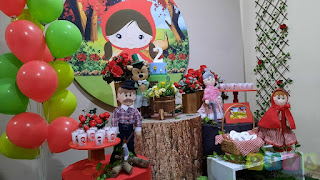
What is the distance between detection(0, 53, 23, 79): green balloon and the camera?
1769 mm

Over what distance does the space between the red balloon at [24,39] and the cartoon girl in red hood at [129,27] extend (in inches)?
42.4

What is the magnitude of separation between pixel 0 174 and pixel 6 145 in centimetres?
75

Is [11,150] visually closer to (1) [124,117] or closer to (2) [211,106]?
(1) [124,117]

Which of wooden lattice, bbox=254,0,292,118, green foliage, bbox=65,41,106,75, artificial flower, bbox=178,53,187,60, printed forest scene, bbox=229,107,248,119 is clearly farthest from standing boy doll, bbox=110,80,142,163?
wooden lattice, bbox=254,0,292,118

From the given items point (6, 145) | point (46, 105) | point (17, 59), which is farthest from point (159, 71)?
point (6, 145)

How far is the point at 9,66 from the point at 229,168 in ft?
6.02

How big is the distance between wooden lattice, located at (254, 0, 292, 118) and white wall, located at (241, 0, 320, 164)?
0.09 meters

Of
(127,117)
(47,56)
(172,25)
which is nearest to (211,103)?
(127,117)

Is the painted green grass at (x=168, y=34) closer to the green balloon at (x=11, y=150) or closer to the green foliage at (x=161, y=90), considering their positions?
the green foliage at (x=161, y=90)

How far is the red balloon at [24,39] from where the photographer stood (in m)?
1.69

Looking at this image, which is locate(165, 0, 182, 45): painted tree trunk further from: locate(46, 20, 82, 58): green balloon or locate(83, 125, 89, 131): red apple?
locate(83, 125, 89, 131): red apple

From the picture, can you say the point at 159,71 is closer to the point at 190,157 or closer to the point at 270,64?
the point at 190,157

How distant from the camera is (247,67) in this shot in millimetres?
3875

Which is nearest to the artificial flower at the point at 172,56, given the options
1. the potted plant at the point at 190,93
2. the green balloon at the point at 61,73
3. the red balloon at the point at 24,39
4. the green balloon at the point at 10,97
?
the potted plant at the point at 190,93
